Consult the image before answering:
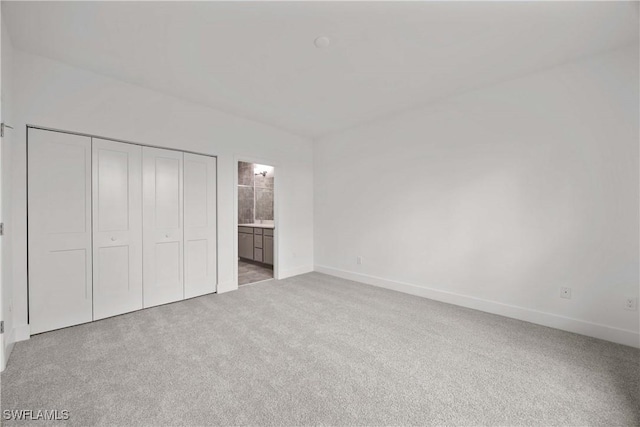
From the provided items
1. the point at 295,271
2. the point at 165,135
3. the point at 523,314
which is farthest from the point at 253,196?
the point at 523,314

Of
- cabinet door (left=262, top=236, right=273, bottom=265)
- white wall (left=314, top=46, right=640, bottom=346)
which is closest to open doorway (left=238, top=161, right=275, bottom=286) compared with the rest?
cabinet door (left=262, top=236, right=273, bottom=265)

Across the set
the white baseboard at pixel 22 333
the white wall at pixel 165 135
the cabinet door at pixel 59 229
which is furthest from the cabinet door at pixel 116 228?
the white baseboard at pixel 22 333

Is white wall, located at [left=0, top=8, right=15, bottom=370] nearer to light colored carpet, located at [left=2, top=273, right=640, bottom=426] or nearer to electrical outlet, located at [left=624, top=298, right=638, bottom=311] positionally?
light colored carpet, located at [left=2, top=273, right=640, bottom=426]

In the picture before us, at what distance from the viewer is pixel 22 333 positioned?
2.31m

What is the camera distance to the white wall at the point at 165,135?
2.35m

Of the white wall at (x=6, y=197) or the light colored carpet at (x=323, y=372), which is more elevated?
the white wall at (x=6, y=197)

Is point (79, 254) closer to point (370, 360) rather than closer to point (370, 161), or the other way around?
point (370, 360)

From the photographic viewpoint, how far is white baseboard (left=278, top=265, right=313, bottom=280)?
4530 mm

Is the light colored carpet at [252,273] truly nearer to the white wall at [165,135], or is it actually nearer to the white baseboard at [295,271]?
the white baseboard at [295,271]

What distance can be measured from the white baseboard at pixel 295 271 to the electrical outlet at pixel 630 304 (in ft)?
13.2

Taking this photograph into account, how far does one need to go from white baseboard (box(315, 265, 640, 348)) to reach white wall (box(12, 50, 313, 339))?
1878mm

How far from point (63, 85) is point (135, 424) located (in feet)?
10.2

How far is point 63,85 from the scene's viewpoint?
2.56 m

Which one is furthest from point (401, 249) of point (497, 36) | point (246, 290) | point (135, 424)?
point (135, 424)
